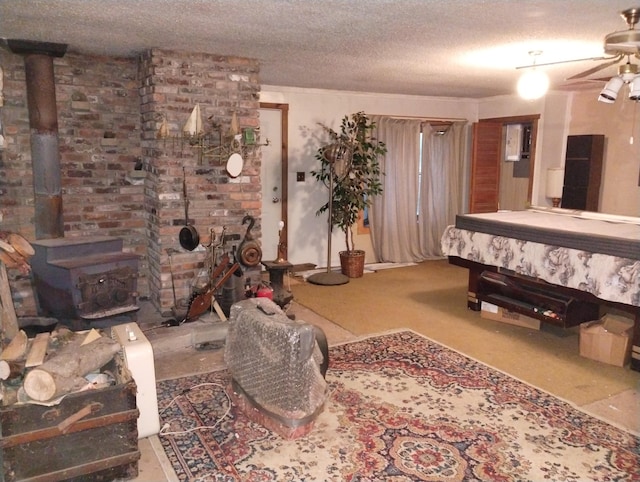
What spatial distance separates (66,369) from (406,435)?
164 centimetres

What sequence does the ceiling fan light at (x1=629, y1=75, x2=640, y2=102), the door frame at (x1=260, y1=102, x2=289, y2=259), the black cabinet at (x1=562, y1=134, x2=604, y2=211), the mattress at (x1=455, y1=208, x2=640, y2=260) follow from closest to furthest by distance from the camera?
the ceiling fan light at (x1=629, y1=75, x2=640, y2=102), the mattress at (x1=455, y1=208, x2=640, y2=260), the black cabinet at (x1=562, y1=134, x2=604, y2=211), the door frame at (x1=260, y1=102, x2=289, y2=259)

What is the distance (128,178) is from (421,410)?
3173 mm

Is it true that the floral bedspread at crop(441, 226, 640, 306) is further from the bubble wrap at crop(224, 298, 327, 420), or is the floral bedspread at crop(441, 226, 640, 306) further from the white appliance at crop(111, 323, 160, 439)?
the white appliance at crop(111, 323, 160, 439)

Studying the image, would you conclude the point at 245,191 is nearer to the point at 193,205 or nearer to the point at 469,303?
the point at 193,205

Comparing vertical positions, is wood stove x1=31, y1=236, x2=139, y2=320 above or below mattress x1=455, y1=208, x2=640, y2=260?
below

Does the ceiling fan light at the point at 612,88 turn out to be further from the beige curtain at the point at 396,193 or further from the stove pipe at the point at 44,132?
the stove pipe at the point at 44,132

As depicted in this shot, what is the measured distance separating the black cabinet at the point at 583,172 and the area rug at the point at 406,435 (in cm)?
329

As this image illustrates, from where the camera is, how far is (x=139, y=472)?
2.37 meters

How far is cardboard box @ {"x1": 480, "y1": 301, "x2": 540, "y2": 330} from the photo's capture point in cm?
434

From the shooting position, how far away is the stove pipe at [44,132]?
3955 millimetres

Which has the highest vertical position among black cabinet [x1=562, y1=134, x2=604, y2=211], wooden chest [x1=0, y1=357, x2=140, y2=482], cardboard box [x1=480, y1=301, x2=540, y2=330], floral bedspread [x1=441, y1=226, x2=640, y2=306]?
black cabinet [x1=562, y1=134, x2=604, y2=211]

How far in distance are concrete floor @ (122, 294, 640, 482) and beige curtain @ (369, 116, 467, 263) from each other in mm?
2374

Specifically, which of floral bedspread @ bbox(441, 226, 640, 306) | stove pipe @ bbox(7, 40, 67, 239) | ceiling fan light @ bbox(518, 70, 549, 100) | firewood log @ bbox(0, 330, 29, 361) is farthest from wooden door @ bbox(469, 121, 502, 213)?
firewood log @ bbox(0, 330, 29, 361)

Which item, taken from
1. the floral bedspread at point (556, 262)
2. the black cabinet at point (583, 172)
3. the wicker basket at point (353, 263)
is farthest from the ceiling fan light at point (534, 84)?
the wicker basket at point (353, 263)
